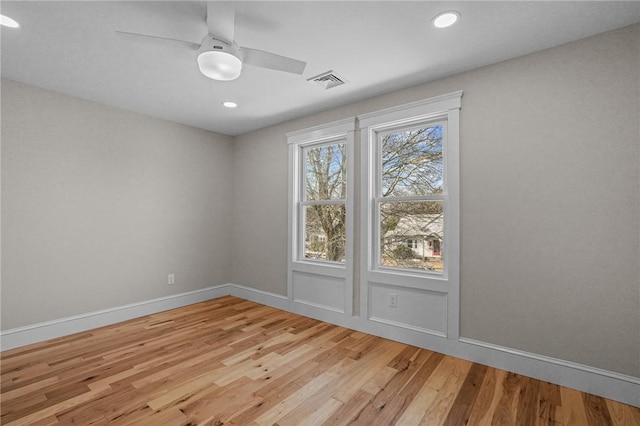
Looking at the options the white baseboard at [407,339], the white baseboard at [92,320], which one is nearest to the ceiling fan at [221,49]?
the white baseboard at [407,339]

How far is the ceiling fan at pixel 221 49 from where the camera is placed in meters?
1.66

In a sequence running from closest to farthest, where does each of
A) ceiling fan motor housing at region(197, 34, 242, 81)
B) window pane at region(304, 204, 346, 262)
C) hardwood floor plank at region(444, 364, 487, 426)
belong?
ceiling fan motor housing at region(197, 34, 242, 81), hardwood floor plank at region(444, 364, 487, 426), window pane at region(304, 204, 346, 262)

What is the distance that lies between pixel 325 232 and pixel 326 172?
0.80m

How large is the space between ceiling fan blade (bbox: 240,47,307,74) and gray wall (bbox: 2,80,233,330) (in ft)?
8.49

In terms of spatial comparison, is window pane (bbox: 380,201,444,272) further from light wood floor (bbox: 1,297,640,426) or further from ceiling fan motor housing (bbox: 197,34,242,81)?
ceiling fan motor housing (bbox: 197,34,242,81)

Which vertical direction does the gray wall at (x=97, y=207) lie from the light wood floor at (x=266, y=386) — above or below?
above

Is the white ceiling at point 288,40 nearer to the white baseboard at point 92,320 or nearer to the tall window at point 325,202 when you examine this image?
the tall window at point 325,202

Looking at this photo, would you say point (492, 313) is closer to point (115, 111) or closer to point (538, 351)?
point (538, 351)

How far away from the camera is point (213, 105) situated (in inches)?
140

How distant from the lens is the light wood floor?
73.7 inches

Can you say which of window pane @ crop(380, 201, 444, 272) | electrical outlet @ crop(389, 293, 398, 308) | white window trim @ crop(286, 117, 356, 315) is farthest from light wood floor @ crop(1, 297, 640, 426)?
window pane @ crop(380, 201, 444, 272)

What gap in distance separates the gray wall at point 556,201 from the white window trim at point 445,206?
0.25 ft

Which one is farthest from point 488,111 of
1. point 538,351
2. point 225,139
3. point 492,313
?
point 225,139

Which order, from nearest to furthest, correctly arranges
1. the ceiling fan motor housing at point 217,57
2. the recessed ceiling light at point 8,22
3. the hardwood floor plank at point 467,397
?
1. the ceiling fan motor housing at point 217,57
2. the hardwood floor plank at point 467,397
3. the recessed ceiling light at point 8,22
